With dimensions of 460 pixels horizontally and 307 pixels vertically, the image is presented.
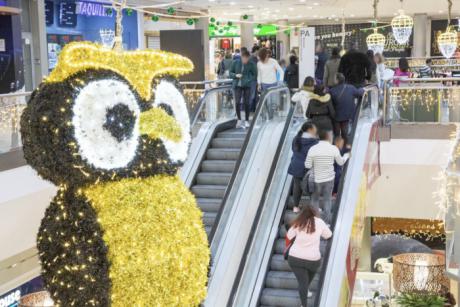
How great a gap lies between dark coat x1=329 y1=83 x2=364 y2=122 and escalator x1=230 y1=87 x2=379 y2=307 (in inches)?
5.7

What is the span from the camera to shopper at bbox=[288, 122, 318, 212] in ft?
27.3

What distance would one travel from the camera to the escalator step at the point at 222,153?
10.1 metres

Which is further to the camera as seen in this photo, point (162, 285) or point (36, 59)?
point (36, 59)

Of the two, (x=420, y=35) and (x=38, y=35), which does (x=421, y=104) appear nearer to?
(x=38, y=35)

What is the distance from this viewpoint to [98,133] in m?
4.14

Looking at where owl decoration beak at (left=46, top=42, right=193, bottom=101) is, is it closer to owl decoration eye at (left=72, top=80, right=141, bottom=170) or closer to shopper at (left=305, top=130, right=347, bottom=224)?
owl decoration eye at (left=72, top=80, right=141, bottom=170)

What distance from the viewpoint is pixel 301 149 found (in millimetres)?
8391

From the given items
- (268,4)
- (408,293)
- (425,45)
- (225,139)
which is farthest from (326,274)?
(425,45)

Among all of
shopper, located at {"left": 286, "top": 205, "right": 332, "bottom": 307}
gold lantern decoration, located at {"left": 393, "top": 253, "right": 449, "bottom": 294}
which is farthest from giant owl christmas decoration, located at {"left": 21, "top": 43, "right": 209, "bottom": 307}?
gold lantern decoration, located at {"left": 393, "top": 253, "right": 449, "bottom": 294}

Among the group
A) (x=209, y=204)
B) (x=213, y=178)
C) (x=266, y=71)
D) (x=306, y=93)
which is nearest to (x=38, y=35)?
(x=266, y=71)

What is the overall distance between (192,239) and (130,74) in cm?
110

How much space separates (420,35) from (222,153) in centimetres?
2743

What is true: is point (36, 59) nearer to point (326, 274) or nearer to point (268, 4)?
point (268, 4)

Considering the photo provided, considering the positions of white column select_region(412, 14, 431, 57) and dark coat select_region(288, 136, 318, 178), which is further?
white column select_region(412, 14, 431, 57)
